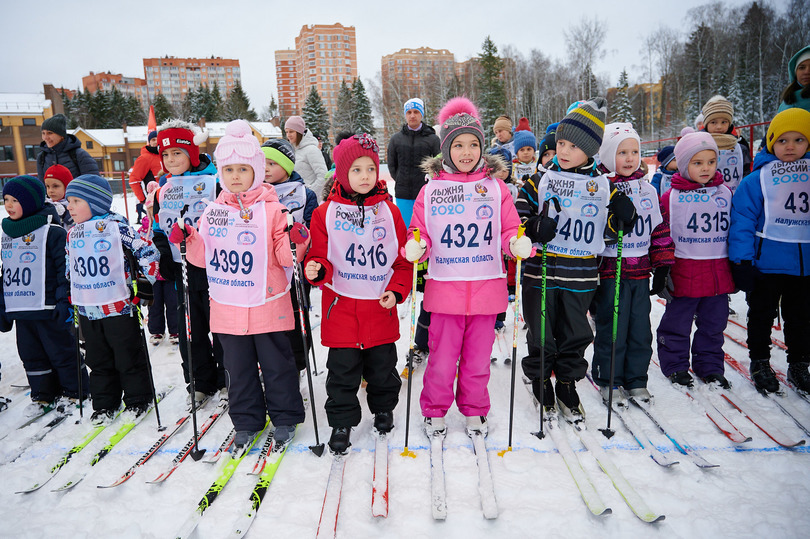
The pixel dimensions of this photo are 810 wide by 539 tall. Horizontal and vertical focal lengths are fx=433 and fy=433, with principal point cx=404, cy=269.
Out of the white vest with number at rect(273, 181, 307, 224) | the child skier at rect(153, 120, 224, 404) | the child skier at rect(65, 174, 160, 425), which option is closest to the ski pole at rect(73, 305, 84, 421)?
the child skier at rect(65, 174, 160, 425)

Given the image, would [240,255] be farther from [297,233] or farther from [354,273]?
[354,273]

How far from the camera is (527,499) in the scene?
2.47 metres

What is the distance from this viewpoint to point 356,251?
292cm

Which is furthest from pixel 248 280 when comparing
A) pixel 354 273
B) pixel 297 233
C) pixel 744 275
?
pixel 744 275

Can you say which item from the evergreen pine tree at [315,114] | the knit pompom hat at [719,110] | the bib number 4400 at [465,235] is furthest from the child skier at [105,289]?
the evergreen pine tree at [315,114]

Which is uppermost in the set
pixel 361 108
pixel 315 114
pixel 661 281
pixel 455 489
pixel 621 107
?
pixel 361 108

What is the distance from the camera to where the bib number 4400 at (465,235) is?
2.93m

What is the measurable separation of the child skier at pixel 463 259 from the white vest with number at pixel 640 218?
3.24ft

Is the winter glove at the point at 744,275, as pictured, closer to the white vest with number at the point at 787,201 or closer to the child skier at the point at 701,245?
the child skier at the point at 701,245

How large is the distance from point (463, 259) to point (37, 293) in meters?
3.47

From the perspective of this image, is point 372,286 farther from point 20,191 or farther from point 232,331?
point 20,191

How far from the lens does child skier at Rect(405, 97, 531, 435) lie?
2932 millimetres

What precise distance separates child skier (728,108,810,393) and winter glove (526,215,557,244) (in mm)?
1700

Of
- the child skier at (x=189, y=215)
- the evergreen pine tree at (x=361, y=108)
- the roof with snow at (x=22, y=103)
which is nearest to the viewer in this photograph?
the child skier at (x=189, y=215)
